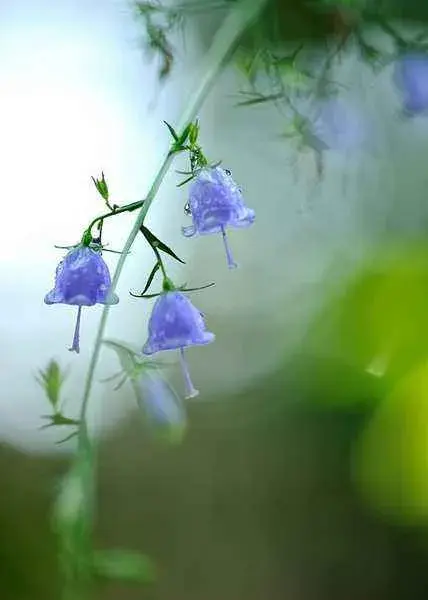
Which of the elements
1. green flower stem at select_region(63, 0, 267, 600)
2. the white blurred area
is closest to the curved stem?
green flower stem at select_region(63, 0, 267, 600)

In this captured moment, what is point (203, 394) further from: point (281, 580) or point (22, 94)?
point (22, 94)

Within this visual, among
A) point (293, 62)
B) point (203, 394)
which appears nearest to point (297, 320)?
point (203, 394)

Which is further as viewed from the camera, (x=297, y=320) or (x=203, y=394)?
(x=203, y=394)

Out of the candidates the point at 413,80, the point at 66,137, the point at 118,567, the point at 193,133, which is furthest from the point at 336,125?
the point at 66,137

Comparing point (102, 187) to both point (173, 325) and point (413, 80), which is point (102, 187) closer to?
point (173, 325)

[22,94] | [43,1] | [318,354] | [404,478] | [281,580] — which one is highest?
[43,1]

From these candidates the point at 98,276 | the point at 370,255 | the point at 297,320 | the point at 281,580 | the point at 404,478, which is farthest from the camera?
the point at 281,580

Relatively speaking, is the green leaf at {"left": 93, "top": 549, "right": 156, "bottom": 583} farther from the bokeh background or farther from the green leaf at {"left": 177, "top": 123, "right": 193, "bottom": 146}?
the green leaf at {"left": 177, "top": 123, "right": 193, "bottom": 146}

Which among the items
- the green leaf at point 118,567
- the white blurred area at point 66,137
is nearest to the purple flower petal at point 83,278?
the green leaf at point 118,567

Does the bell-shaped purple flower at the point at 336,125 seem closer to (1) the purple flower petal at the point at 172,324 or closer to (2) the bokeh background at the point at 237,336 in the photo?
(2) the bokeh background at the point at 237,336
